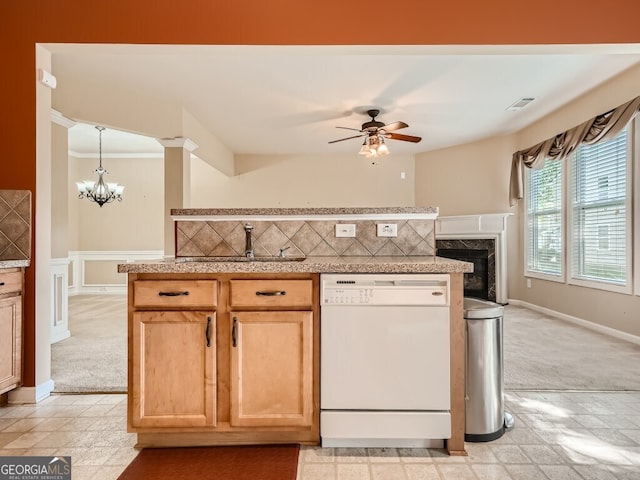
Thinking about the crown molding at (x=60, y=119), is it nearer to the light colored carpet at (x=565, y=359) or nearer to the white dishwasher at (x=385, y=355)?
the white dishwasher at (x=385, y=355)

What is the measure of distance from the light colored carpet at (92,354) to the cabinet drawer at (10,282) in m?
0.81

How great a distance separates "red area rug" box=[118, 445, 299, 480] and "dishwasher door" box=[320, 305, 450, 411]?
0.38 meters

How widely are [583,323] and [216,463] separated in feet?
15.4

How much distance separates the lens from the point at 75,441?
2.00 meters

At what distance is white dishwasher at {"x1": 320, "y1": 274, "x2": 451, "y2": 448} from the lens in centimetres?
180

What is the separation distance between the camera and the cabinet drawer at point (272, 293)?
1.81m

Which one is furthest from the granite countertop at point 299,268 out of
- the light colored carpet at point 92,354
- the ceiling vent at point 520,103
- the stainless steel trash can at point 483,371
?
the ceiling vent at point 520,103

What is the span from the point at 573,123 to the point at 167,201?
5.25 meters

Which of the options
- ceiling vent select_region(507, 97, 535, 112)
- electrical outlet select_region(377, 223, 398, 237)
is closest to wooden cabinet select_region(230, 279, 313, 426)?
electrical outlet select_region(377, 223, 398, 237)

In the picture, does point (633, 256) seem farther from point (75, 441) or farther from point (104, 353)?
point (104, 353)

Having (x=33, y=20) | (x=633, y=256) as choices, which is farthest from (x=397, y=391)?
(x=633, y=256)

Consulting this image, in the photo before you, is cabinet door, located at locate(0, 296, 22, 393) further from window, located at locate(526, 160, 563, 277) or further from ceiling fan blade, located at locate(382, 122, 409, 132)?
window, located at locate(526, 160, 563, 277)

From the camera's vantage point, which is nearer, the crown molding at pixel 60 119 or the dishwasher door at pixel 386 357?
the dishwasher door at pixel 386 357

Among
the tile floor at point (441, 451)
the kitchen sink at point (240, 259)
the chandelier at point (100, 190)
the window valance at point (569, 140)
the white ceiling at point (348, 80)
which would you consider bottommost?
the tile floor at point (441, 451)
